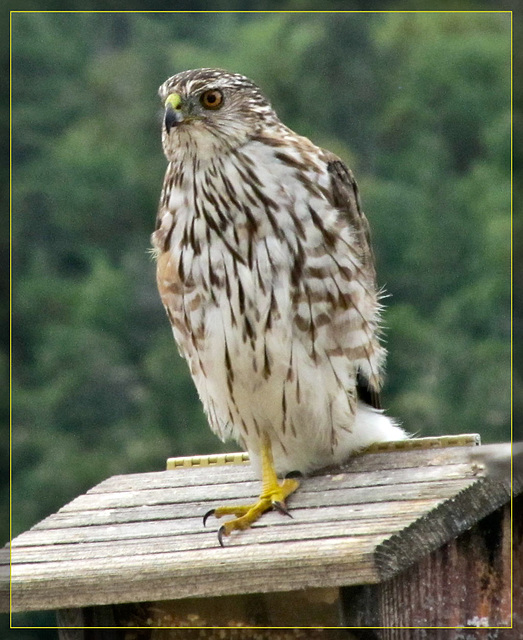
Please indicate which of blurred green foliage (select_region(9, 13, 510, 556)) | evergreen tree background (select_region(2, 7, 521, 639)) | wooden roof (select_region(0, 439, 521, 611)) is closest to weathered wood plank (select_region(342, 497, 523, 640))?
wooden roof (select_region(0, 439, 521, 611))

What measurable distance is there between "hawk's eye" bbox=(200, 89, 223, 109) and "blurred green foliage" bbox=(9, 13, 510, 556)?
399 inches

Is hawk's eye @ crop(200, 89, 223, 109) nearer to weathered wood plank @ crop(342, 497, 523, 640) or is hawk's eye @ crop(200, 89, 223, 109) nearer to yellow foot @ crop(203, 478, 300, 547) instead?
yellow foot @ crop(203, 478, 300, 547)

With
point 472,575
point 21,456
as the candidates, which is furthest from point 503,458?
point 21,456

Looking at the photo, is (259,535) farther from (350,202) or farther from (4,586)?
(350,202)

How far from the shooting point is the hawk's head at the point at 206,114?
342 centimetres

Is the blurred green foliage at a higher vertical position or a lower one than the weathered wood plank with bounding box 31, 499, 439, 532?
higher

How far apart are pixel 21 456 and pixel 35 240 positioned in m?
5.72

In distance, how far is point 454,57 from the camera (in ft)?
77.1

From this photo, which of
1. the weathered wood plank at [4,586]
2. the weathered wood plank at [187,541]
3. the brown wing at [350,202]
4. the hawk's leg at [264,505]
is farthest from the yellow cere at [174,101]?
the weathered wood plank at [4,586]

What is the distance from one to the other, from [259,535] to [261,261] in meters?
0.73

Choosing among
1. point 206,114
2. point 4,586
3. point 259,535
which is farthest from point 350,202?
point 4,586

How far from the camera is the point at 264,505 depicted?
3348 mm

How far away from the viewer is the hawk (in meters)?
3.41

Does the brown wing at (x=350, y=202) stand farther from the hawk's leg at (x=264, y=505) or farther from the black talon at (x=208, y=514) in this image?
the black talon at (x=208, y=514)
